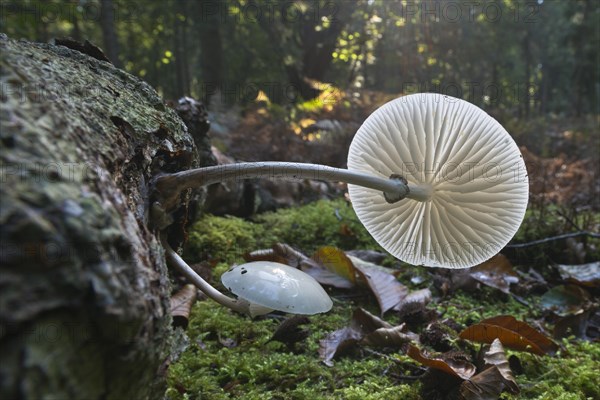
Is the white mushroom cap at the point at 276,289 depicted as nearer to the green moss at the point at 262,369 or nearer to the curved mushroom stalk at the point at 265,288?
the curved mushroom stalk at the point at 265,288

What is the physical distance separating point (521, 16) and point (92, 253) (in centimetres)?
3127

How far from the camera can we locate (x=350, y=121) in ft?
29.3

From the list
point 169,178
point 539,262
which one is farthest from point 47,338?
point 539,262

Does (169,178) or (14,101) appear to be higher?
(14,101)

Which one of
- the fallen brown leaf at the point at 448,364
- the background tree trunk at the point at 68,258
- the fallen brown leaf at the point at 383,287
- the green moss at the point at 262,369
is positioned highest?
the background tree trunk at the point at 68,258

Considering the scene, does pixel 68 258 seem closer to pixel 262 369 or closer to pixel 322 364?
pixel 262 369

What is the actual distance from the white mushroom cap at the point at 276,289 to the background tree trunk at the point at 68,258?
61 cm

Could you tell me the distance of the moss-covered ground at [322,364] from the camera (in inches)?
69.5

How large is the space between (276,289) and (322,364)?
495 mm

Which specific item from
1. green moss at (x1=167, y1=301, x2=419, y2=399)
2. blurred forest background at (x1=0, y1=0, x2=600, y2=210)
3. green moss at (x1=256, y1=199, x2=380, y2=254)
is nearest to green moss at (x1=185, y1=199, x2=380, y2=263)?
green moss at (x1=256, y1=199, x2=380, y2=254)

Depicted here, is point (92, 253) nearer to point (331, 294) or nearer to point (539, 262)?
point (331, 294)

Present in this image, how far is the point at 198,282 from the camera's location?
1793 mm

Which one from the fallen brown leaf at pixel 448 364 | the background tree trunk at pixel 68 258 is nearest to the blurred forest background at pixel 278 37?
the background tree trunk at pixel 68 258

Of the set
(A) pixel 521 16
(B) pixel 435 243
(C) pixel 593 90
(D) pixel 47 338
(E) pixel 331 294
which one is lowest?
(E) pixel 331 294
